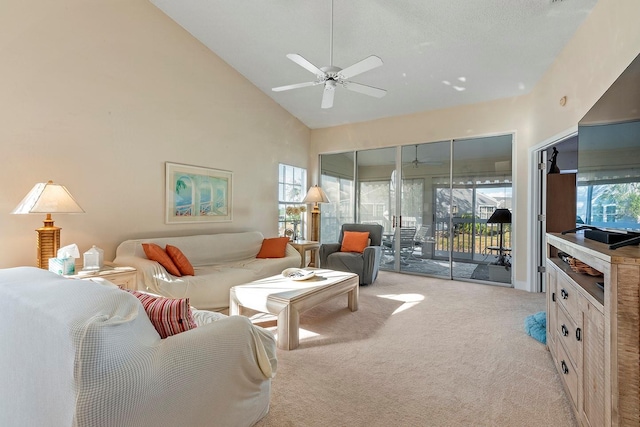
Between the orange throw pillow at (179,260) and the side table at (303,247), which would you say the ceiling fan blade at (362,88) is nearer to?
the orange throw pillow at (179,260)

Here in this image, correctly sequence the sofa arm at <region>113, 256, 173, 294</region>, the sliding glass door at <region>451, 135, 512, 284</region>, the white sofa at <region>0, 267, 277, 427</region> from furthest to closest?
1. the sliding glass door at <region>451, 135, 512, 284</region>
2. the sofa arm at <region>113, 256, 173, 294</region>
3. the white sofa at <region>0, 267, 277, 427</region>

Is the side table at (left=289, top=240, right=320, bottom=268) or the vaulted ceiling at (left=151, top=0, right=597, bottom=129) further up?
the vaulted ceiling at (left=151, top=0, right=597, bottom=129)

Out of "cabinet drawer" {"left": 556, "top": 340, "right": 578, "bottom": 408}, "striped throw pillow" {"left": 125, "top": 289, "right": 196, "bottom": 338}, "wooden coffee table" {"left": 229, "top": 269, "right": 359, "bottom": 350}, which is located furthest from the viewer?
"wooden coffee table" {"left": 229, "top": 269, "right": 359, "bottom": 350}

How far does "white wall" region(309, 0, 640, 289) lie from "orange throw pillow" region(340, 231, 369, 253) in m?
1.79

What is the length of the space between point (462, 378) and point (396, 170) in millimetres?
4034

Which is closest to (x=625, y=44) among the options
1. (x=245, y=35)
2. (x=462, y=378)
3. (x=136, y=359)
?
(x=462, y=378)

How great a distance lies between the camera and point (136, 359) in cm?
109

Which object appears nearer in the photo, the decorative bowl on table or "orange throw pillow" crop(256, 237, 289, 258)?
the decorative bowl on table

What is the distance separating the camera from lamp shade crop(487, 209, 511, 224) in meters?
4.68

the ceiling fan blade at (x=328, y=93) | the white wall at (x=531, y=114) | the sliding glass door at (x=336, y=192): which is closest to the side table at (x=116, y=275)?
the ceiling fan blade at (x=328, y=93)

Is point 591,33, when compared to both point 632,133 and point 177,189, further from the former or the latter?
point 177,189

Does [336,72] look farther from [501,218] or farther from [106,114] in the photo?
[501,218]

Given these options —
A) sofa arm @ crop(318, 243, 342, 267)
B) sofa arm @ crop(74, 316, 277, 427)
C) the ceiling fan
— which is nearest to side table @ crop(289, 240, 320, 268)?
sofa arm @ crop(318, 243, 342, 267)

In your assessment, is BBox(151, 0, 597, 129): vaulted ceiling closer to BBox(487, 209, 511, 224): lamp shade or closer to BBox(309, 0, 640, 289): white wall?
BBox(309, 0, 640, 289): white wall
